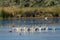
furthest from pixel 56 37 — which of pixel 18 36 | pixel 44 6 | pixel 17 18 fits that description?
pixel 44 6

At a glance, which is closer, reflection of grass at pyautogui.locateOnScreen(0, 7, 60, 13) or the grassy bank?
the grassy bank

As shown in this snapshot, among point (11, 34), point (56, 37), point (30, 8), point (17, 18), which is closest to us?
point (56, 37)

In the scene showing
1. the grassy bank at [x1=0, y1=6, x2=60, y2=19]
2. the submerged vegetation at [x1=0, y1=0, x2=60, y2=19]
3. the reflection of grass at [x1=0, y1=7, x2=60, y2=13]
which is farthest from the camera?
the reflection of grass at [x1=0, y1=7, x2=60, y2=13]

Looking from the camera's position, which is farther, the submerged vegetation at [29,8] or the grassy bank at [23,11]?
the submerged vegetation at [29,8]

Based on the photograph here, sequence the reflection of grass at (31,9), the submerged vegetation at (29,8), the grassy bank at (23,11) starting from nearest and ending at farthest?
the grassy bank at (23,11) < the submerged vegetation at (29,8) < the reflection of grass at (31,9)

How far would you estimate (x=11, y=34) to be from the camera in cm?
2683

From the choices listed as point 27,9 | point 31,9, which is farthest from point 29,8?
point 27,9

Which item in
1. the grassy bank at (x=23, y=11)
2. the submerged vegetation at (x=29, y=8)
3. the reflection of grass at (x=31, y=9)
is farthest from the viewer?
the reflection of grass at (x=31, y=9)

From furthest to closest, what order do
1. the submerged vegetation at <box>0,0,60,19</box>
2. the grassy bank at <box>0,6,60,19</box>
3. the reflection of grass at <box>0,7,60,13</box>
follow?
the reflection of grass at <box>0,7,60,13</box> < the submerged vegetation at <box>0,0,60,19</box> < the grassy bank at <box>0,6,60,19</box>

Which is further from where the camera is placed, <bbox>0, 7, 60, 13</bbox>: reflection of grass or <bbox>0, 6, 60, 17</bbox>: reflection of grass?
<bbox>0, 7, 60, 13</bbox>: reflection of grass

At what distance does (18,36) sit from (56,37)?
266cm

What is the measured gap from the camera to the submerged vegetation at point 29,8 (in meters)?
43.3

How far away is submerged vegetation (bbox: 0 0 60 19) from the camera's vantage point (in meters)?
43.3

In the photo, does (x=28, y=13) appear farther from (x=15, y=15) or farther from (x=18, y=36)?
(x=18, y=36)
